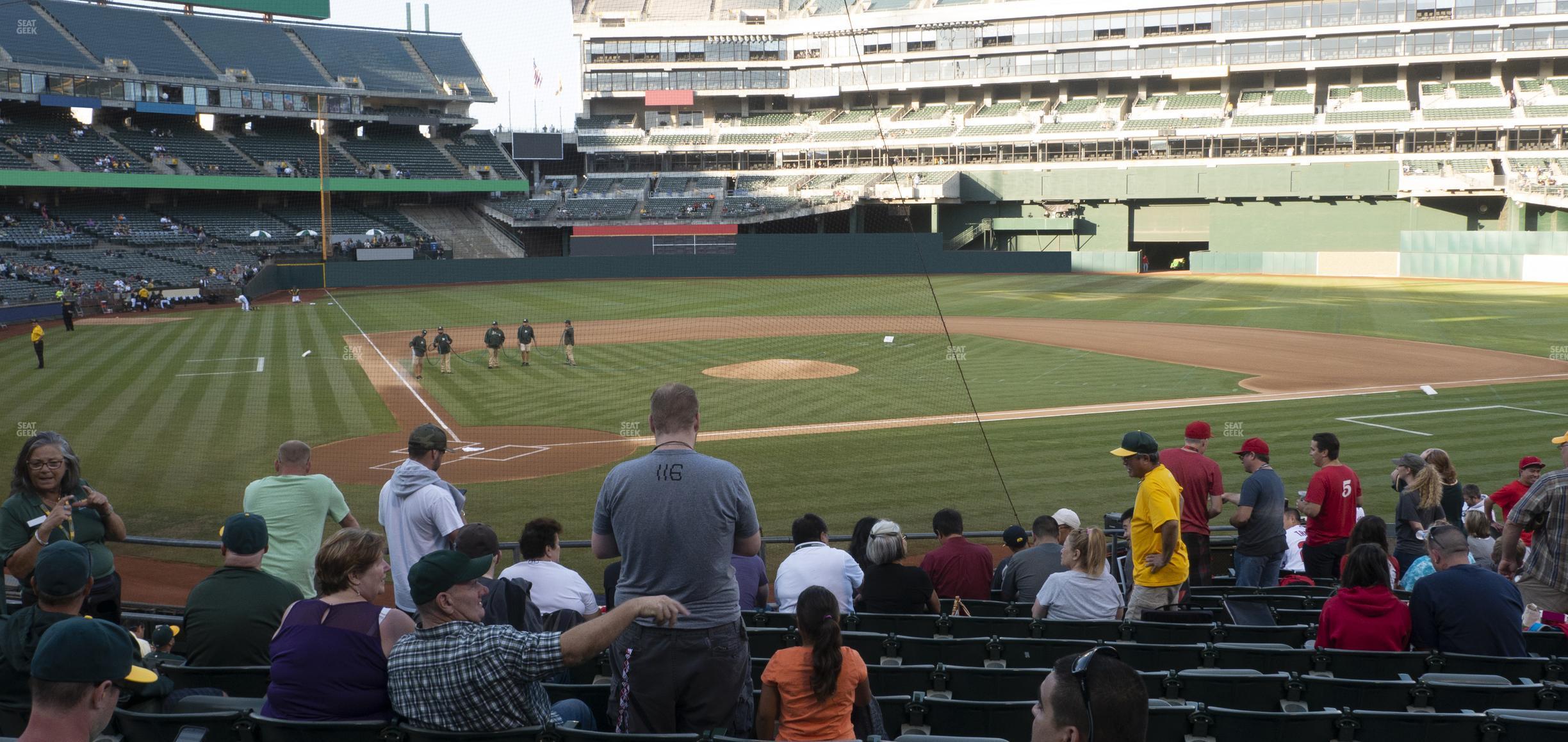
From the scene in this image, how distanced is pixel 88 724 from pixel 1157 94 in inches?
2939

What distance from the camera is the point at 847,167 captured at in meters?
69.9

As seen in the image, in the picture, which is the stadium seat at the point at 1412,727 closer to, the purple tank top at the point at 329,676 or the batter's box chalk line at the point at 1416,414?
the purple tank top at the point at 329,676

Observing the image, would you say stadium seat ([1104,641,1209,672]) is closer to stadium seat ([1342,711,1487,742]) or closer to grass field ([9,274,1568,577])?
stadium seat ([1342,711,1487,742])

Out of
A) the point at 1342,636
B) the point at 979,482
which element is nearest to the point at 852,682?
the point at 1342,636

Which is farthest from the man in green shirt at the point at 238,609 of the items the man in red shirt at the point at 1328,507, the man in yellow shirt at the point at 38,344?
the man in yellow shirt at the point at 38,344

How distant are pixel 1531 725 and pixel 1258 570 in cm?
548

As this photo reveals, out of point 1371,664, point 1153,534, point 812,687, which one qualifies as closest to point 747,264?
point 1153,534

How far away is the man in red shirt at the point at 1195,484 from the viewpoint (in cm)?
897

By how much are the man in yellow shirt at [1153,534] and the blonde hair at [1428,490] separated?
10.2ft

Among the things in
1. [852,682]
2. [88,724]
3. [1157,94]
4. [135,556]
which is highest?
[1157,94]

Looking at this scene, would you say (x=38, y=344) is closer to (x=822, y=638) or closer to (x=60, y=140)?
(x=822, y=638)

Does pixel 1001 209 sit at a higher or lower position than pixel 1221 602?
higher

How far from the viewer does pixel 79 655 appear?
11.2ft

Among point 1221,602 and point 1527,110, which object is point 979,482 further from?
point 1527,110
